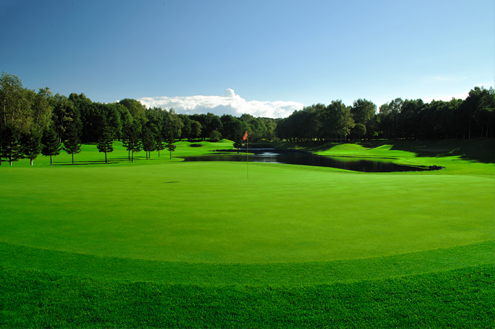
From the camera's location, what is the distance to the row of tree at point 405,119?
244 feet

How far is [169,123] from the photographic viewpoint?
133 metres

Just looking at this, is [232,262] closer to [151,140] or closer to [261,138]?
[151,140]

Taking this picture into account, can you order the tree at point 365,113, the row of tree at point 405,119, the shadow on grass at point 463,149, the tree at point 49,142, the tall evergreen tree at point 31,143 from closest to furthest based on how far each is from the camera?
the tall evergreen tree at point 31,143
the tree at point 49,142
the shadow on grass at point 463,149
the row of tree at point 405,119
the tree at point 365,113

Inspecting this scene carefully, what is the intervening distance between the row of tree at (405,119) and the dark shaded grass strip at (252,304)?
8658 cm

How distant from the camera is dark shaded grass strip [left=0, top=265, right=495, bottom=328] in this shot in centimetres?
383

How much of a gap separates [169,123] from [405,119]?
10422 centimetres

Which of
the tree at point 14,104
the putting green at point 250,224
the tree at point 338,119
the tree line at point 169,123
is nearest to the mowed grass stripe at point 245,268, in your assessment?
the putting green at point 250,224

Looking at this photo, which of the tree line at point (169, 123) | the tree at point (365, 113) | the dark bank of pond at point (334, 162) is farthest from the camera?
the tree at point (365, 113)

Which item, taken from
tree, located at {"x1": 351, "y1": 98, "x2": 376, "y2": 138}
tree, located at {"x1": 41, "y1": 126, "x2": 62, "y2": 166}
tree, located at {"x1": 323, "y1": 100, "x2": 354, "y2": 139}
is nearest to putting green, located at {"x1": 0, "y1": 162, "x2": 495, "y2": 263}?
tree, located at {"x1": 41, "y1": 126, "x2": 62, "y2": 166}

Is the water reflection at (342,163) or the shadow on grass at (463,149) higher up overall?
the shadow on grass at (463,149)

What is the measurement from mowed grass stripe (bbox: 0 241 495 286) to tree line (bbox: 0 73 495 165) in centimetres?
4973

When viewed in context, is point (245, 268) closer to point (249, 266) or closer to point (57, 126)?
point (249, 266)

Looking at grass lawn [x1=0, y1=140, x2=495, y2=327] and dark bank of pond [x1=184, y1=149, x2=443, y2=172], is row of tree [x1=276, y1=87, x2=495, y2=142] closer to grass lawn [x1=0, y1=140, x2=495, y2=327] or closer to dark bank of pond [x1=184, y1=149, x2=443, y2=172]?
dark bank of pond [x1=184, y1=149, x2=443, y2=172]

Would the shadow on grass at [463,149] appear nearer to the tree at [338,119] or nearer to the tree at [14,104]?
the tree at [338,119]
